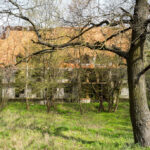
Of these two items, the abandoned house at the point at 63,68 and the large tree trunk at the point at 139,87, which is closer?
the large tree trunk at the point at 139,87

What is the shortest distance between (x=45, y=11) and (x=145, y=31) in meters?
10.7

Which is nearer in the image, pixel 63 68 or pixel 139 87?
pixel 139 87

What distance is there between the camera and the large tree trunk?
5.30 m

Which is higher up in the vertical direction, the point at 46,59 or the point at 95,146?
the point at 46,59

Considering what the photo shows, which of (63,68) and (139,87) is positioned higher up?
(63,68)

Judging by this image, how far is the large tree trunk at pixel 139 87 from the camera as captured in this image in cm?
530

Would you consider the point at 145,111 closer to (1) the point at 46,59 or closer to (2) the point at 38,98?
(1) the point at 46,59

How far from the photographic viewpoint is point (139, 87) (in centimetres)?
539

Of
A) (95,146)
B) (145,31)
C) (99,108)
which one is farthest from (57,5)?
(95,146)

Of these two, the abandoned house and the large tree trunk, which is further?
the abandoned house

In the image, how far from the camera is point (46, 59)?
15586 mm

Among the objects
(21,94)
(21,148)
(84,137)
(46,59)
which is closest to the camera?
(21,148)

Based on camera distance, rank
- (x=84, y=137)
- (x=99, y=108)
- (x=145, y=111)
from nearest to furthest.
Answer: (x=145, y=111), (x=84, y=137), (x=99, y=108)

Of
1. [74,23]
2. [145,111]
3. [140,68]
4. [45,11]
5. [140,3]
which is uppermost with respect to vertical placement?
[45,11]
